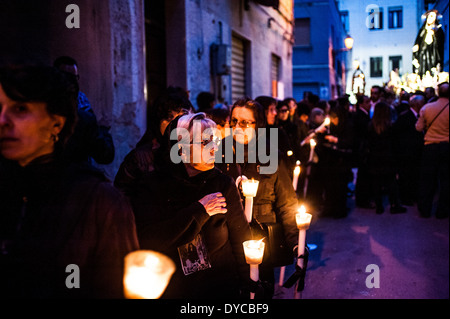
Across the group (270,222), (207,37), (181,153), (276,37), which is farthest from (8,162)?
(276,37)

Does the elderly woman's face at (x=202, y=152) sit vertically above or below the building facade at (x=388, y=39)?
below

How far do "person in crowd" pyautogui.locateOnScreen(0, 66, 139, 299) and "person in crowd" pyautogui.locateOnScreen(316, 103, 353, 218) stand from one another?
6.87 m

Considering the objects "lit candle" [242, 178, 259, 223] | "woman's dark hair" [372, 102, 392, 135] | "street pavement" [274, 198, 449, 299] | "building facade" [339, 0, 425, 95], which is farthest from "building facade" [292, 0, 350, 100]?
"lit candle" [242, 178, 259, 223]

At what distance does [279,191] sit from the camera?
3.67 metres

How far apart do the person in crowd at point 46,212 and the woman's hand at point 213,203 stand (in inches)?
28.5

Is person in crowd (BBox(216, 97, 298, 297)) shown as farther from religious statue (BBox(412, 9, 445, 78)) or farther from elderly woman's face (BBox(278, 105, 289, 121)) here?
religious statue (BBox(412, 9, 445, 78))

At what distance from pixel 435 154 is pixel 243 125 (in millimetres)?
5394

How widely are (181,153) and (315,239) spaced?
477cm

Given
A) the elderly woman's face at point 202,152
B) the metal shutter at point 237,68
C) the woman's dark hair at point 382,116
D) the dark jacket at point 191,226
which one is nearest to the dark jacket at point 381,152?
the woman's dark hair at point 382,116

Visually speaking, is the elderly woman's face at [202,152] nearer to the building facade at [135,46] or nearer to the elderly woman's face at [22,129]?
the elderly woman's face at [22,129]

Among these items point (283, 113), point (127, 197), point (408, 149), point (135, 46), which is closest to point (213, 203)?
point (127, 197)

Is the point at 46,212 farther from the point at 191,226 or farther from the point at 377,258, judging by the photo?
the point at 377,258

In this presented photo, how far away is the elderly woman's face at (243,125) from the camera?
376cm
